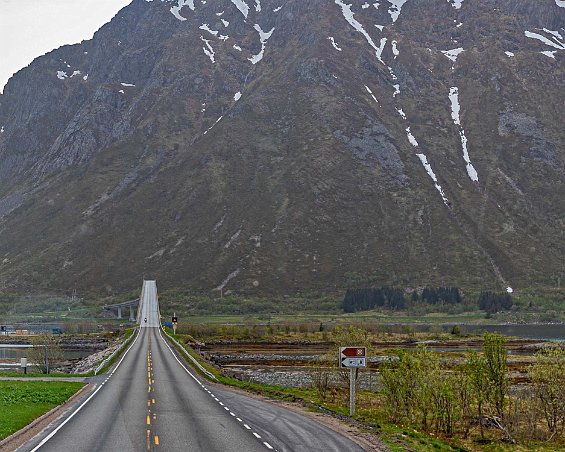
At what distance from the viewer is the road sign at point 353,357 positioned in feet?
104

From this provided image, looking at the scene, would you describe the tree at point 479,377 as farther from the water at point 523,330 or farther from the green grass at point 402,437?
the water at point 523,330

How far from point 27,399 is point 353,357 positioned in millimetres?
19636

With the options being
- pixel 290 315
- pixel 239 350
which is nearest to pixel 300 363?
pixel 239 350

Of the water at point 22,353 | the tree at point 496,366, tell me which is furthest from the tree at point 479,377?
the water at point 22,353

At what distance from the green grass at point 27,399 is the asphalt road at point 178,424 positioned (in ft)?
4.84

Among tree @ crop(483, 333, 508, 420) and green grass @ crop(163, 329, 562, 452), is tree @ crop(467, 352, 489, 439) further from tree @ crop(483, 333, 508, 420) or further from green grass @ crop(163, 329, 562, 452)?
green grass @ crop(163, 329, 562, 452)

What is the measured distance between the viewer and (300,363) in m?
88.9

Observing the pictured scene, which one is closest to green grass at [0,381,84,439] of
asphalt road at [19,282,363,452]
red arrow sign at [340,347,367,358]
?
asphalt road at [19,282,363,452]

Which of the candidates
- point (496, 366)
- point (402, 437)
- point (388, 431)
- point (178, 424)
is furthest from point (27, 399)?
point (496, 366)

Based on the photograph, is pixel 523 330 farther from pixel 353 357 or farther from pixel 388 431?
pixel 388 431

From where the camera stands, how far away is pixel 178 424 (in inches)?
1173

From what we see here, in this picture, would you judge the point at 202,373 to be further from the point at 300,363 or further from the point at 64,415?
the point at 300,363

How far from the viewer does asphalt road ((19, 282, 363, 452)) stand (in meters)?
25.3

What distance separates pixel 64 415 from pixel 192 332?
345 feet
